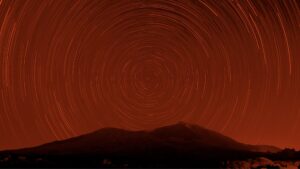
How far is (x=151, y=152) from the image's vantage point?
13.6 metres

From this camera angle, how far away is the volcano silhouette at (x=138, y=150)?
1222 centimetres

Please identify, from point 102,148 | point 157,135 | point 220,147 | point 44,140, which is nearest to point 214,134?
point 220,147

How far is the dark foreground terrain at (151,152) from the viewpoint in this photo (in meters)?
12.2

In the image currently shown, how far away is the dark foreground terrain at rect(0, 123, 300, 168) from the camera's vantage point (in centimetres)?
1222

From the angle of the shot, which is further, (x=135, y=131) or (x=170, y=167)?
(x=135, y=131)

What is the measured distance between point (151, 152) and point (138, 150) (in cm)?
57

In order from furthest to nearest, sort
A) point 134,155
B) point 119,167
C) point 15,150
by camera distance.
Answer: point 134,155 < point 15,150 < point 119,167

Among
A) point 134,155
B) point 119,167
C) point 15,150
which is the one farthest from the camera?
point 134,155

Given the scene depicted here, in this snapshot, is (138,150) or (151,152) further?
(138,150)

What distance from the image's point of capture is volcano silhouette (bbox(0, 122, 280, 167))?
12.2 metres

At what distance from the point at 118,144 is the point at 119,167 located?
2856 millimetres

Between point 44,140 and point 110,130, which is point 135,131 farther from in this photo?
point 44,140

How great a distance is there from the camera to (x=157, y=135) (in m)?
14.9

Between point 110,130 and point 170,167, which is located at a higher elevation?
point 110,130
